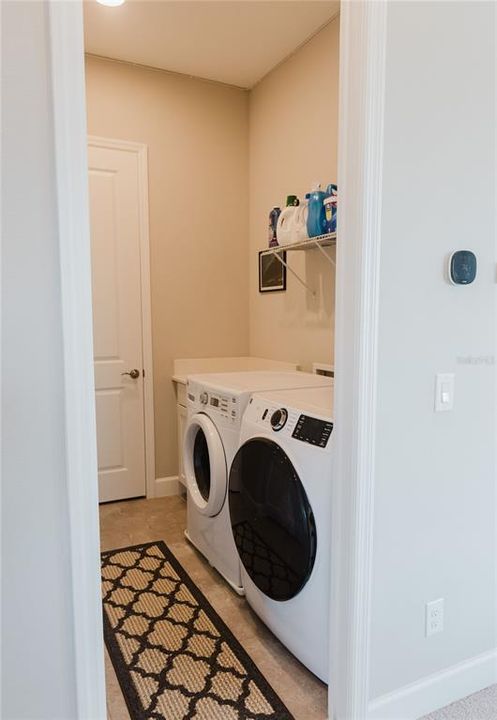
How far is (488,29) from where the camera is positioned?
53.4 inches

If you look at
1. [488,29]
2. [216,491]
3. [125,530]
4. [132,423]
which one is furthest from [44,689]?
[132,423]

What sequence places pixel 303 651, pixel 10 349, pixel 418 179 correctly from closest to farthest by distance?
pixel 10 349, pixel 418 179, pixel 303 651

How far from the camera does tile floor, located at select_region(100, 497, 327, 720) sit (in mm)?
1549

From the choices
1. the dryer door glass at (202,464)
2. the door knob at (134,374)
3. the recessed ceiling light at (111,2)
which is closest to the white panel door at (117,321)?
the door knob at (134,374)

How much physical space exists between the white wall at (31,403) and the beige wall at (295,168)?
1.91 meters

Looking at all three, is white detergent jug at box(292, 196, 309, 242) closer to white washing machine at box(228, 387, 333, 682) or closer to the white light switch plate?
white washing machine at box(228, 387, 333, 682)

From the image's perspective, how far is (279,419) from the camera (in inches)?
67.1

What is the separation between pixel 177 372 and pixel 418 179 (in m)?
2.27

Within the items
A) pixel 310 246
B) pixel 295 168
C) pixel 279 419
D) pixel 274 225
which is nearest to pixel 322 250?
pixel 310 246

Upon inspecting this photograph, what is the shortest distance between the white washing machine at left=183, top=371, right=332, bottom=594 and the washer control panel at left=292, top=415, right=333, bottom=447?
1.43 feet

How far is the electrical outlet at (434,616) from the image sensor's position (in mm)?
1461

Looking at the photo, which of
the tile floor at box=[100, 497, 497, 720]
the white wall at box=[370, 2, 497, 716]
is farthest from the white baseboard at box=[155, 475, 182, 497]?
the white wall at box=[370, 2, 497, 716]

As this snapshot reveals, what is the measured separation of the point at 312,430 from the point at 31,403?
89 cm

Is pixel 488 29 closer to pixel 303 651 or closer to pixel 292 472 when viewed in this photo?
pixel 292 472
